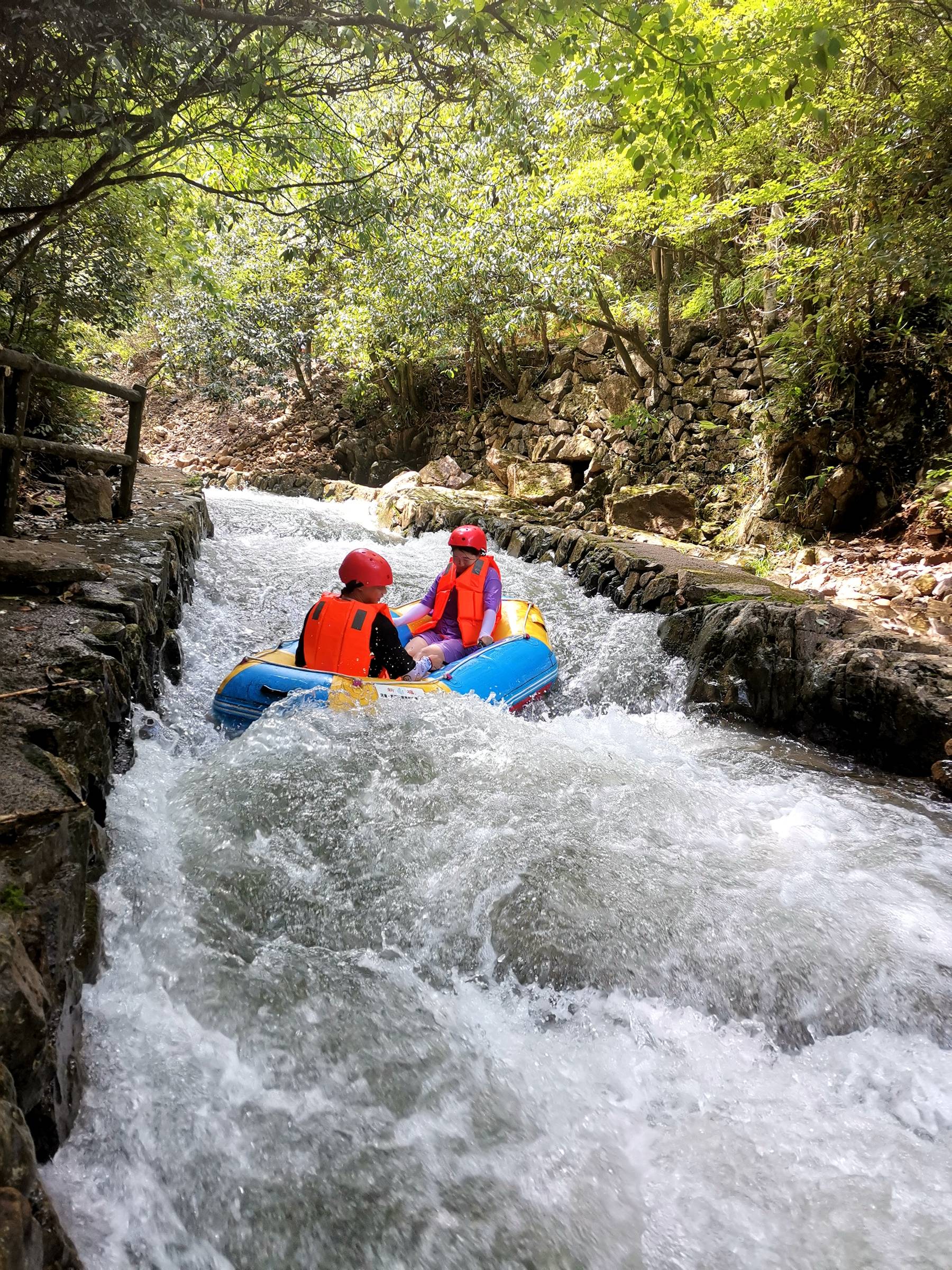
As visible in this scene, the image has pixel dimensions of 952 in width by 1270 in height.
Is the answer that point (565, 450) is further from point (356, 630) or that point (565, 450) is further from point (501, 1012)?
point (501, 1012)

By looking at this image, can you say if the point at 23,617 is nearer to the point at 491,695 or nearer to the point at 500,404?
the point at 491,695

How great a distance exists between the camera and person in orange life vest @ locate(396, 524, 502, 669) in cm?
548

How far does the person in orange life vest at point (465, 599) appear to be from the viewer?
548 cm

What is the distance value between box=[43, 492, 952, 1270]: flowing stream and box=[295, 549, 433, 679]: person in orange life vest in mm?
368

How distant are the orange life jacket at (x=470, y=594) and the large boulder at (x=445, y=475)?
882cm

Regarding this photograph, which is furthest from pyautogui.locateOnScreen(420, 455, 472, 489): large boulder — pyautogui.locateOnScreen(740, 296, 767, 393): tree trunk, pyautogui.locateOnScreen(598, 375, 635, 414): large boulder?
pyautogui.locateOnScreen(740, 296, 767, 393): tree trunk

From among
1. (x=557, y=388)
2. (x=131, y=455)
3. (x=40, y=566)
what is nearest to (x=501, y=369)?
(x=557, y=388)

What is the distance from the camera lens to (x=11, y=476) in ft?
13.8

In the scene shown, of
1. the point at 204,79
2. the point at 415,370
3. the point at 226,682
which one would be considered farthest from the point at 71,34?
the point at 415,370

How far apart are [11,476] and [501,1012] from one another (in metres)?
4.10

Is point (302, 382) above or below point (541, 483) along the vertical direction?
above

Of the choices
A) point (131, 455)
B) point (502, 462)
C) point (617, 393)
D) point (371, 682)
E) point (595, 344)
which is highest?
point (595, 344)

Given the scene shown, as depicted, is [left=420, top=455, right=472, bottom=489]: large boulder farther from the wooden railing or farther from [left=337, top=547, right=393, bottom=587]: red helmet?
[left=337, top=547, right=393, bottom=587]: red helmet

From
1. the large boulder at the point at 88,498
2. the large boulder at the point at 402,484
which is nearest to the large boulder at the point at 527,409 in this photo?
the large boulder at the point at 402,484
